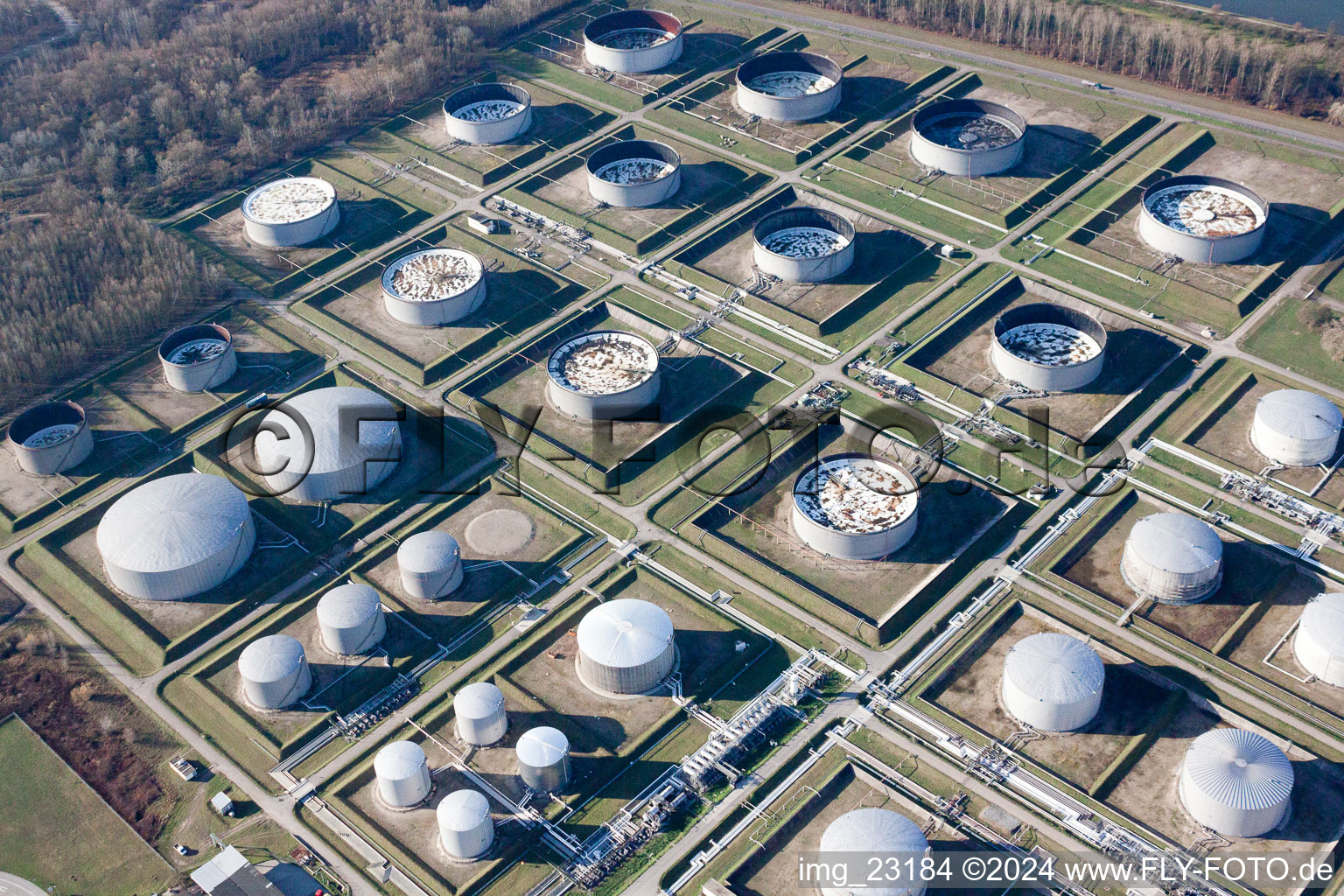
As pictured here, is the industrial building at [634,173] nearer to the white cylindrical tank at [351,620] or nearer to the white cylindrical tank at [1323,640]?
the white cylindrical tank at [351,620]

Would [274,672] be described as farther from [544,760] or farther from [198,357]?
[198,357]

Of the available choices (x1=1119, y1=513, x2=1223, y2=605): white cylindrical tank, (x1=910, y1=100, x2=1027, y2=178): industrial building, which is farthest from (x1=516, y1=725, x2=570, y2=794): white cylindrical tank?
(x1=910, y1=100, x2=1027, y2=178): industrial building

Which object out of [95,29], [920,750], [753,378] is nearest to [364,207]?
[753,378]

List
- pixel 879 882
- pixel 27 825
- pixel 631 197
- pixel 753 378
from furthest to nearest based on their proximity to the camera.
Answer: pixel 631 197
pixel 753 378
pixel 27 825
pixel 879 882

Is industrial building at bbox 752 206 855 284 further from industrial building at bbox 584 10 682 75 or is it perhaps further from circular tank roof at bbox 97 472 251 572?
circular tank roof at bbox 97 472 251 572

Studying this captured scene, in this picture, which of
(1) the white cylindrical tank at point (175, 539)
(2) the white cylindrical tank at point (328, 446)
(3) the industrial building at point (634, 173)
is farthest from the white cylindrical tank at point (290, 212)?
(1) the white cylindrical tank at point (175, 539)

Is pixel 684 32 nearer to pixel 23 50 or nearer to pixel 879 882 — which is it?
pixel 23 50
